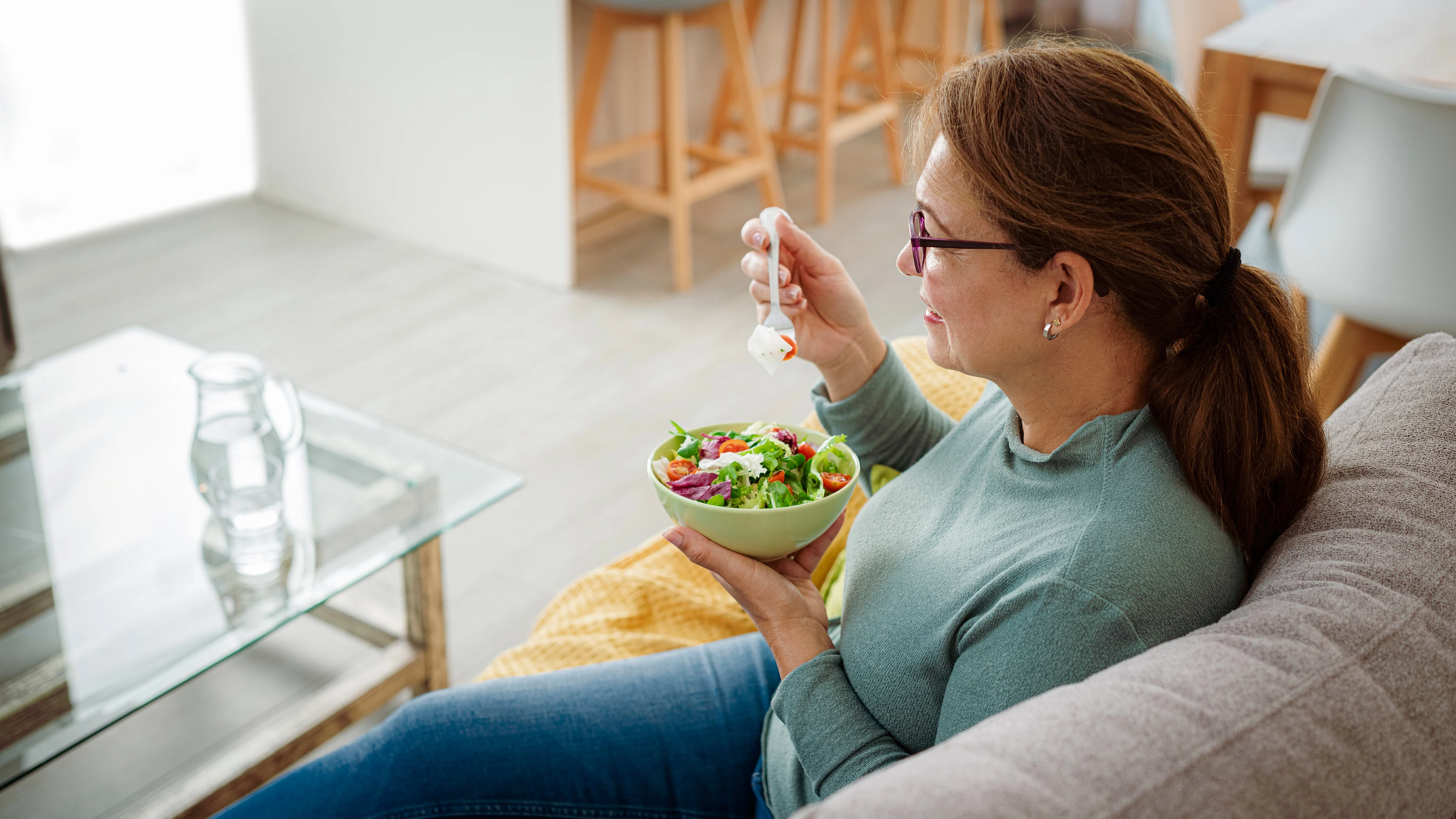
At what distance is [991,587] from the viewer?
880 mm

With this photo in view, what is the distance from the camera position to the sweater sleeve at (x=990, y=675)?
81 centimetres

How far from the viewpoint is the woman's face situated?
36.3 inches

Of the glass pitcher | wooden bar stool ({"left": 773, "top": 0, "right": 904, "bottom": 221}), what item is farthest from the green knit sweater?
wooden bar stool ({"left": 773, "top": 0, "right": 904, "bottom": 221})

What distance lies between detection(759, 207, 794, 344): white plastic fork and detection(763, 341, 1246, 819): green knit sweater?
19 cm

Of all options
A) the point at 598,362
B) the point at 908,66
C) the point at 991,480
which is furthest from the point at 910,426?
the point at 908,66

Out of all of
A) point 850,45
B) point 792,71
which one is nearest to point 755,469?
point 792,71

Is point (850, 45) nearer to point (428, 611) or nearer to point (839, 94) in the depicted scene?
point (839, 94)

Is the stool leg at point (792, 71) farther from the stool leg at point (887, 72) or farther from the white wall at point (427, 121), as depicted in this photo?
the white wall at point (427, 121)

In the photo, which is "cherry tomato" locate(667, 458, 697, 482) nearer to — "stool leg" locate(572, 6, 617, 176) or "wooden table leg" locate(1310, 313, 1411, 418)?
"wooden table leg" locate(1310, 313, 1411, 418)

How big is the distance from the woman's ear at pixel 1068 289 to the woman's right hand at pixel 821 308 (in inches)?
12.0

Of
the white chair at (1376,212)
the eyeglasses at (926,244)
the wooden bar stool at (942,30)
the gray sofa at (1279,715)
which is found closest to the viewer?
the gray sofa at (1279,715)

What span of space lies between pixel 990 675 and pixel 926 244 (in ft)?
1.11

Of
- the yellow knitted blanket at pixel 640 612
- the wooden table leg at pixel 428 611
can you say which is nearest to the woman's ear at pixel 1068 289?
the yellow knitted blanket at pixel 640 612

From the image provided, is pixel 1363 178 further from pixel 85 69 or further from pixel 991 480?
pixel 85 69
